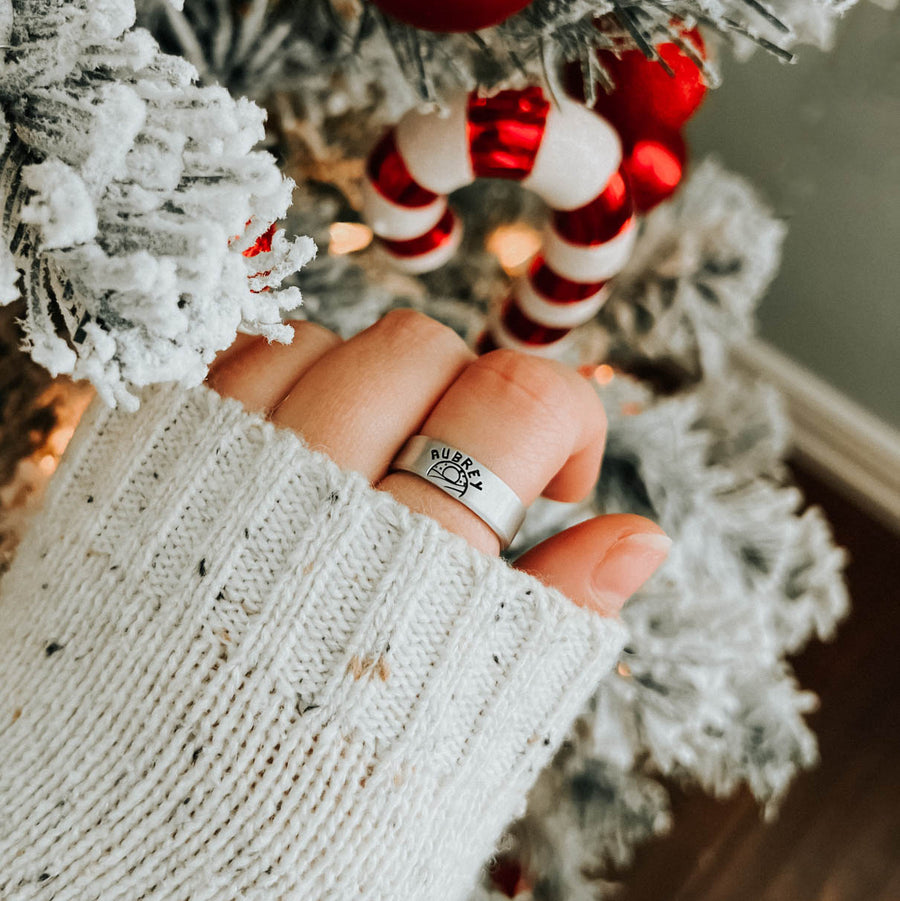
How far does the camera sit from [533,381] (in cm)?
51

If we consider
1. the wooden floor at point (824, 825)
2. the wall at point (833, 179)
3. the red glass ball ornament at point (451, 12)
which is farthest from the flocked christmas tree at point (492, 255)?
the wall at point (833, 179)

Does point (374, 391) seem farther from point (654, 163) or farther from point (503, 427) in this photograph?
point (654, 163)

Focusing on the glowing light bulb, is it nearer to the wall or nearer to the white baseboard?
the wall

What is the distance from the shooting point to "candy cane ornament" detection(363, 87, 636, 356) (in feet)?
1.75

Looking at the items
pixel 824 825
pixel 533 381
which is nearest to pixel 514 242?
pixel 533 381

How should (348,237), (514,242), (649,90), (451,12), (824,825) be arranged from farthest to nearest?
(824,825), (514,242), (348,237), (649,90), (451,12)

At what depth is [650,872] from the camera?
1.08 meters

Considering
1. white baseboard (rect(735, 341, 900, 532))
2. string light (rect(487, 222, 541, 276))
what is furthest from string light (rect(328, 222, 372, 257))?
white baseboard (rect(735, 341, 900, 532))

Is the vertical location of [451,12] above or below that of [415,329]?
above

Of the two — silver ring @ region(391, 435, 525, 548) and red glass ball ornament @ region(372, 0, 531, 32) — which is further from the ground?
red glass ball ornament @ region(372, 0, 531, 32)

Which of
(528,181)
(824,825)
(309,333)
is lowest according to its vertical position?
(824,825)

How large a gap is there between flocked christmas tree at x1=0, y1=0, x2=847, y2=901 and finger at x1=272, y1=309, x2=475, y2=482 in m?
0.07

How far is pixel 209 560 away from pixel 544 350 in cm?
43

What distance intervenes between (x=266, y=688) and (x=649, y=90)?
1.75 feet
